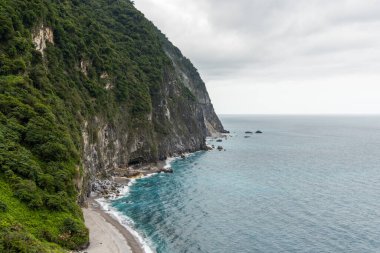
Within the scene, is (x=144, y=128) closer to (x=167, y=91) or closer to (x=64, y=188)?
(x=167, y=91)

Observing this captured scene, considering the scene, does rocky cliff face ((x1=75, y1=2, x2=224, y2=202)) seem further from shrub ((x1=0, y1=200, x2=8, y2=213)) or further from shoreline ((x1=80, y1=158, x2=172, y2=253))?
shrub ((x1=0, y1=200, x2=8, y2=213))

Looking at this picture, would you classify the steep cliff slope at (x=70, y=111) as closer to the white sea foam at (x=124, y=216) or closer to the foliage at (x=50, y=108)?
the foliage at (x=50, y=108)

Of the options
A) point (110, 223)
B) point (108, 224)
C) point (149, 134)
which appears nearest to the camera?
point (108, 224)

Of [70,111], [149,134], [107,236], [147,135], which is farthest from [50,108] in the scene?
[149,134]

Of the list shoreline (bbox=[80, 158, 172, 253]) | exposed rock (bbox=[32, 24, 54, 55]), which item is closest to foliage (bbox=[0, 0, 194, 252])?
exposed rock (bbox=[32, 24, 54, 55])

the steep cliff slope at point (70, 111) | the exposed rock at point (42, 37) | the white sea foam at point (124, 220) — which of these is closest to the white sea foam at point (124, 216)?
the white sea foam at point (124, 220)

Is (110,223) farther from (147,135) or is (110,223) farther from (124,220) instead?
(147,135)
